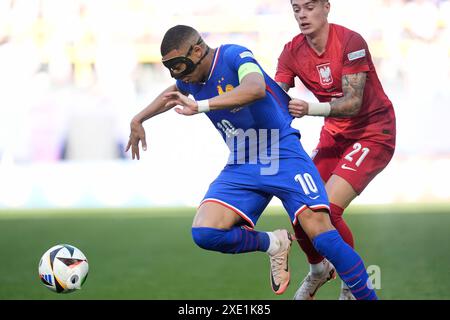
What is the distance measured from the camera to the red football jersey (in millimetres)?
6195

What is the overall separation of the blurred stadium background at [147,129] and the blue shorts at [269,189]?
346 cm

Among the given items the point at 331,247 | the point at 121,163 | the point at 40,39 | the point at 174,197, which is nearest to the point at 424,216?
the point at 174,197

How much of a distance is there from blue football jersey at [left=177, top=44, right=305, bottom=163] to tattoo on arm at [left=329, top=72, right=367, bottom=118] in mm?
357

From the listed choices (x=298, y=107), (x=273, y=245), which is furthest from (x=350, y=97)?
(x=273, y=245)

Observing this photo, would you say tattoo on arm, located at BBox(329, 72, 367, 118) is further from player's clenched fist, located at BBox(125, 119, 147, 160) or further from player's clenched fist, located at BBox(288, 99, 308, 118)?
player's clenched fist, located at BBox(125, 119, 147, 160)

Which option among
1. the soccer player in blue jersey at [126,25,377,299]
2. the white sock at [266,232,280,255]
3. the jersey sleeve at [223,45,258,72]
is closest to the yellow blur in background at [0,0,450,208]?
the white sock at [266,232,280,255]

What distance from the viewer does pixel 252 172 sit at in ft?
18.9

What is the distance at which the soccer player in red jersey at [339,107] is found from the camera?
611 cm

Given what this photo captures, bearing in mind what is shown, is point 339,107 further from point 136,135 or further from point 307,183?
point 136,135

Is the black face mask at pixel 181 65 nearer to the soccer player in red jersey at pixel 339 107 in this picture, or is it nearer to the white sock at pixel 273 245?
the soccer player in red jersey at pixel 339 107

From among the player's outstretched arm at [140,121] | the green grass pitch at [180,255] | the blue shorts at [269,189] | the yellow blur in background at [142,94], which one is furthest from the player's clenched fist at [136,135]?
the yellow blur in background at [142,94]

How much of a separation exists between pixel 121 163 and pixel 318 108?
11.4 metres
